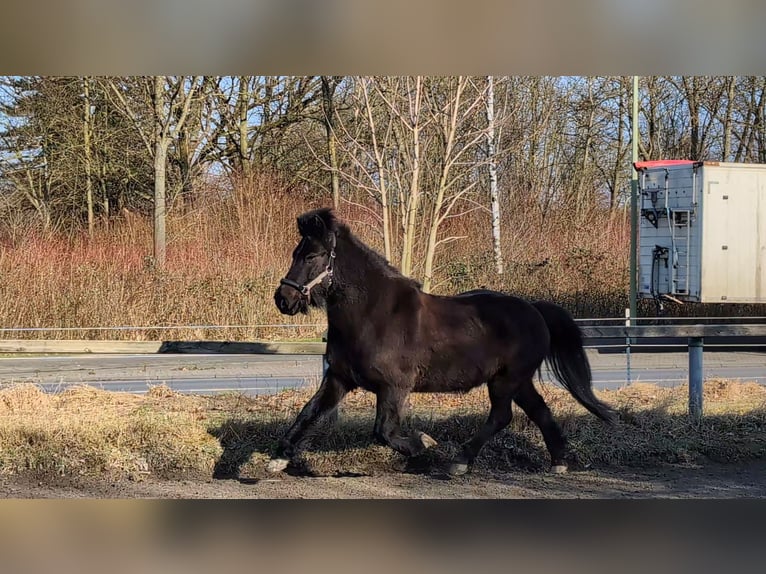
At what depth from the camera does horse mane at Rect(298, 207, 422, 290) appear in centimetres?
534

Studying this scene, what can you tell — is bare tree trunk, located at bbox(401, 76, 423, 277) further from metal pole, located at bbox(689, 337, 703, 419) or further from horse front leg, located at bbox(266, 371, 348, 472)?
horse front leg, located at bbox(266, 371, 348, 472)

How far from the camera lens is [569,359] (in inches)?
247

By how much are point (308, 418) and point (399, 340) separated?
820 mm

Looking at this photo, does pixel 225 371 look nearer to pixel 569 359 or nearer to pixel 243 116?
pixel 569 359

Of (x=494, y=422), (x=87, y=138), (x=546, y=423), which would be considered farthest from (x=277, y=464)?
(x=87, y=138)

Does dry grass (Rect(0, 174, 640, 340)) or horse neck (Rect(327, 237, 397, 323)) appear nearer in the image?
horse neck (Rect(327, 237, 397, 323))

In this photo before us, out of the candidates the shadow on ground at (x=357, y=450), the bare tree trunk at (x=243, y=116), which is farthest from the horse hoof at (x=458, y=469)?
A: the bare tree trunk at (x=243, y=116)

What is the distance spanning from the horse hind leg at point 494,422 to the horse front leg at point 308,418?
40.6 inches

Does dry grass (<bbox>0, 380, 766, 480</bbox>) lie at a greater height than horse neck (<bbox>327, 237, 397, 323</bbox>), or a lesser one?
lesser

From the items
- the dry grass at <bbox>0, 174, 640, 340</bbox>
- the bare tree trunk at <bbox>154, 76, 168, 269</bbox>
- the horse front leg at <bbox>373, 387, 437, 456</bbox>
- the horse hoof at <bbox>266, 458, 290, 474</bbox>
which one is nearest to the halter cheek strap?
the horse front leg at <bbox>373, 387, 437, 456</bbox>

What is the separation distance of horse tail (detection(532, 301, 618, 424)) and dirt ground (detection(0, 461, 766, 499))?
611 millimetres
